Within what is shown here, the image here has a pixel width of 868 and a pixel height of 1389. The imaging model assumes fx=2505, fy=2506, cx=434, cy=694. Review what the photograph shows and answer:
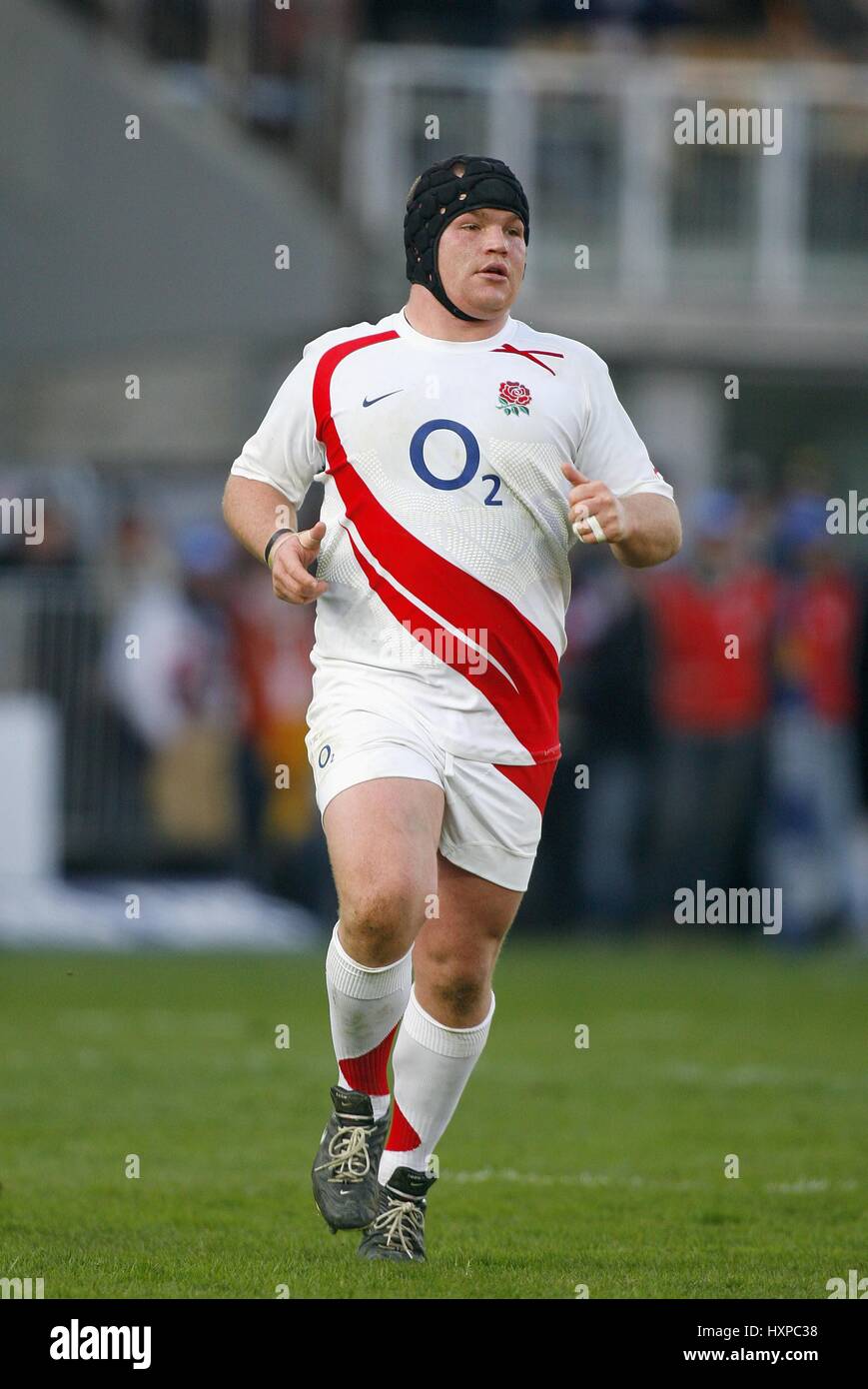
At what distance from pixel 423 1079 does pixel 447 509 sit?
159 cm

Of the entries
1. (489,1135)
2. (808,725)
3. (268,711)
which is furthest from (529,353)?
(268,711)

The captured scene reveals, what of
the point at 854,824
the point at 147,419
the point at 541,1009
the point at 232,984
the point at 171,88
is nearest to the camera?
the point at 541,1009

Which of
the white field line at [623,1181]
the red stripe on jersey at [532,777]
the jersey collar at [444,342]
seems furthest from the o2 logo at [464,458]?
the white field line at [623,1181]

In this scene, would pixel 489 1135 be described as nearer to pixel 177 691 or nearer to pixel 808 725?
pixel 808 725

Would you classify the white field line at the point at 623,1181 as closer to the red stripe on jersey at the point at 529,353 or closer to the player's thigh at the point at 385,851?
the player's thigh at the point at 385,851

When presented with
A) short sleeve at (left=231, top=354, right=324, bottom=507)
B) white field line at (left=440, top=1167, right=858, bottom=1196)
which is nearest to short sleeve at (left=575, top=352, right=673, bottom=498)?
short sleeve at (left=231, top=354, right=324, bottom=507)

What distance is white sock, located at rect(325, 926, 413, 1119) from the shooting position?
6.64 metres

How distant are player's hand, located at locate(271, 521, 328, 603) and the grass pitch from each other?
5.76 ft

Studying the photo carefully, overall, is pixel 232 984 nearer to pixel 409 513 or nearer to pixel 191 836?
pixel 191 836

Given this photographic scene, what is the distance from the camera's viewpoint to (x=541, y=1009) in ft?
44.4

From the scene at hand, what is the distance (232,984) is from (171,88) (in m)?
9.98

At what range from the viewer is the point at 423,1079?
22.9 feet
